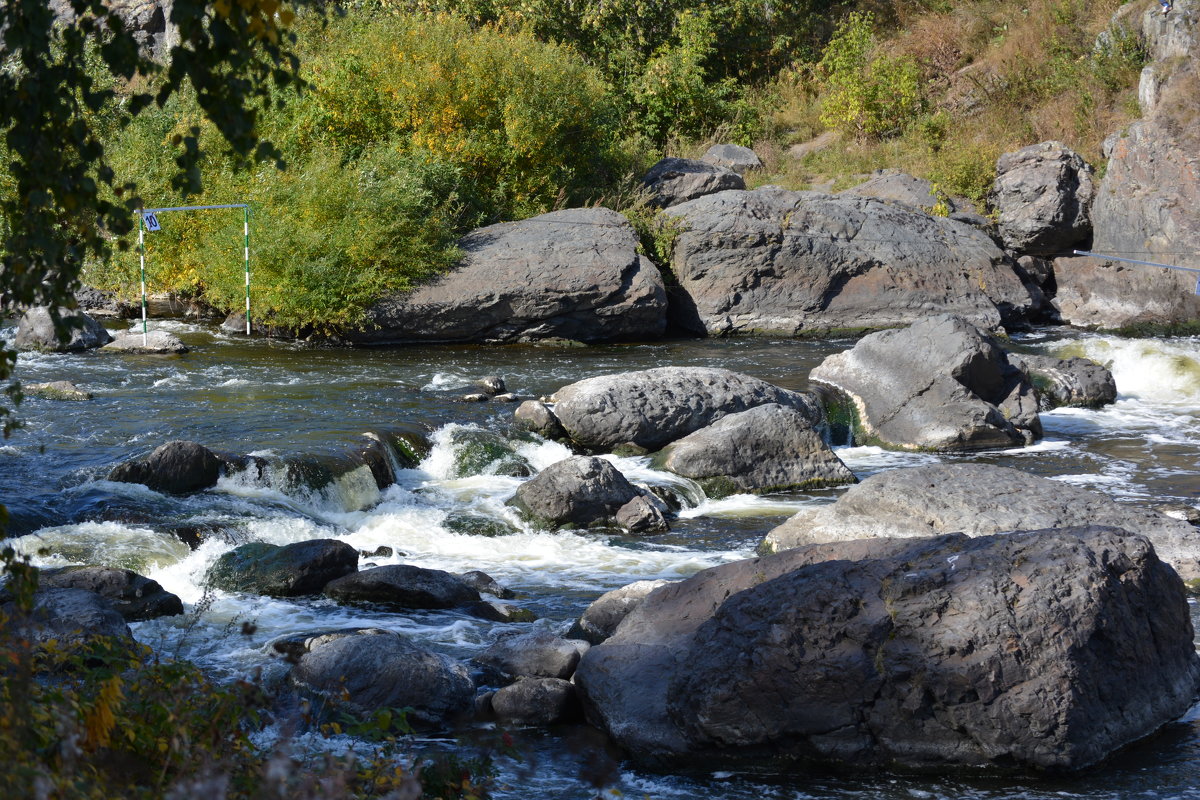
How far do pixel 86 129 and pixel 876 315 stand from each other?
20059mm

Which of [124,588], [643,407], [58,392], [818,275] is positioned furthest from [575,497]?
[818,275]

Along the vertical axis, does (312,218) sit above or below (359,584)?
above

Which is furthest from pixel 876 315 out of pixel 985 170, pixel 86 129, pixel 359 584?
pixel 86 129

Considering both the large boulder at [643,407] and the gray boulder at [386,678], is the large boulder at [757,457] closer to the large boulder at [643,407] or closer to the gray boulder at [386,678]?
the large boulder at [643,407]

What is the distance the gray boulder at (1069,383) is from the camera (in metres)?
17.0

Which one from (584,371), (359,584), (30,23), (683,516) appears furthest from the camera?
(584,371)

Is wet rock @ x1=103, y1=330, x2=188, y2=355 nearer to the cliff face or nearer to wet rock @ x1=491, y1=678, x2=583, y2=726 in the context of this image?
wet rock @ x1=491, y1=678, x2=583, y2=726

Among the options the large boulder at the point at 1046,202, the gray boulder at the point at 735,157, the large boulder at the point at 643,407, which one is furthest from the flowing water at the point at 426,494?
the gray boulder at the point at 735,157

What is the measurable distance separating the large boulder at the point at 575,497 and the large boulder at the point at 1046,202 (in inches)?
651

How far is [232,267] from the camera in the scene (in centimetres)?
2028

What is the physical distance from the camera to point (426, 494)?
12.3 meters

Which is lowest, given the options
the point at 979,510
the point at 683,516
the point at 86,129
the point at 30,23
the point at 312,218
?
the point at 683,516

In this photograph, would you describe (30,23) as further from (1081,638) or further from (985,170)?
(985,170)

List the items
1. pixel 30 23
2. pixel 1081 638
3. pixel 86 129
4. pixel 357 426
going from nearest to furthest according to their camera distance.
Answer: pixel 30 23 < pixel 86 129 < pixel 1081 638 < pixel 357 426
